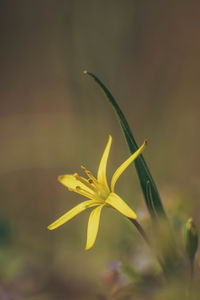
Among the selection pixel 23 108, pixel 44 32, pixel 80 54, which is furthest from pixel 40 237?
pixel 44 32

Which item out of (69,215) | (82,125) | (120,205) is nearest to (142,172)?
(120,205)

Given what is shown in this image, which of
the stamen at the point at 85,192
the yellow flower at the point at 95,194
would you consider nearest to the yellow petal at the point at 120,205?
the yellow flower at the point at 95,194

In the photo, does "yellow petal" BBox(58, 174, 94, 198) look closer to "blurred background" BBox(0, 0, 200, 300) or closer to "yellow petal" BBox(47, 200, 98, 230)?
"yellow petal" BBox(47, 200, 98, 230)

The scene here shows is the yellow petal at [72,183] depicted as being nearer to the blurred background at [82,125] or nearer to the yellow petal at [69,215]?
the yellow petal at [69,215]

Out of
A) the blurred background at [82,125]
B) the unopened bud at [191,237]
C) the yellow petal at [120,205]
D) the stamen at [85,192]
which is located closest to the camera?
the yellow petal at [120,205]

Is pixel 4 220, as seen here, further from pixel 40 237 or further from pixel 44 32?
pixel 44 32

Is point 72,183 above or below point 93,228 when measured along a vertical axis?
above

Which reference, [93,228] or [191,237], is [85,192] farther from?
[191,237]
